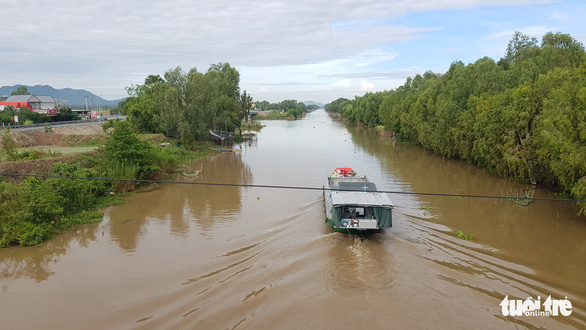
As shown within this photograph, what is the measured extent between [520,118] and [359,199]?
15858mm

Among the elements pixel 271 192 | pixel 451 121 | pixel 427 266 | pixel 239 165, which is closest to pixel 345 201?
pixel 427 266

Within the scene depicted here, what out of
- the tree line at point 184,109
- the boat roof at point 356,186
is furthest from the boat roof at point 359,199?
the tree line at point 184,109

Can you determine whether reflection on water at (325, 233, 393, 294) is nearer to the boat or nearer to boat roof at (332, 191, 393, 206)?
the boat

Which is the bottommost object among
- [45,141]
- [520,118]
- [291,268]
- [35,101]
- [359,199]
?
[291,268]

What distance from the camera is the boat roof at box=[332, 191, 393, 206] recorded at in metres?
13.6

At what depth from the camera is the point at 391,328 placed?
8773 mm

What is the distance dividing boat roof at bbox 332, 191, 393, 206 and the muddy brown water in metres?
1.50

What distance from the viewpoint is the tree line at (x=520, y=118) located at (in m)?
16.2

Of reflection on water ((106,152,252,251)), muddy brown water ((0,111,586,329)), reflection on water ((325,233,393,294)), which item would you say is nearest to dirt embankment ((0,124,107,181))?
reflection on water ((106,152,252,251))

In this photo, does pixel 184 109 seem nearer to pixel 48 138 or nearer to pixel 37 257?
pixel 48 138

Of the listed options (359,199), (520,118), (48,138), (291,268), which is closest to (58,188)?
(291,268)

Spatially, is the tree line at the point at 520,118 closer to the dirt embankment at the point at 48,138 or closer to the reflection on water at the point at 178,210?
the reflection on water at the point at 178,210

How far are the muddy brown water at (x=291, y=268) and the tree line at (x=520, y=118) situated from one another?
10.9ft

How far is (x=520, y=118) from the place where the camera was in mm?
23156
